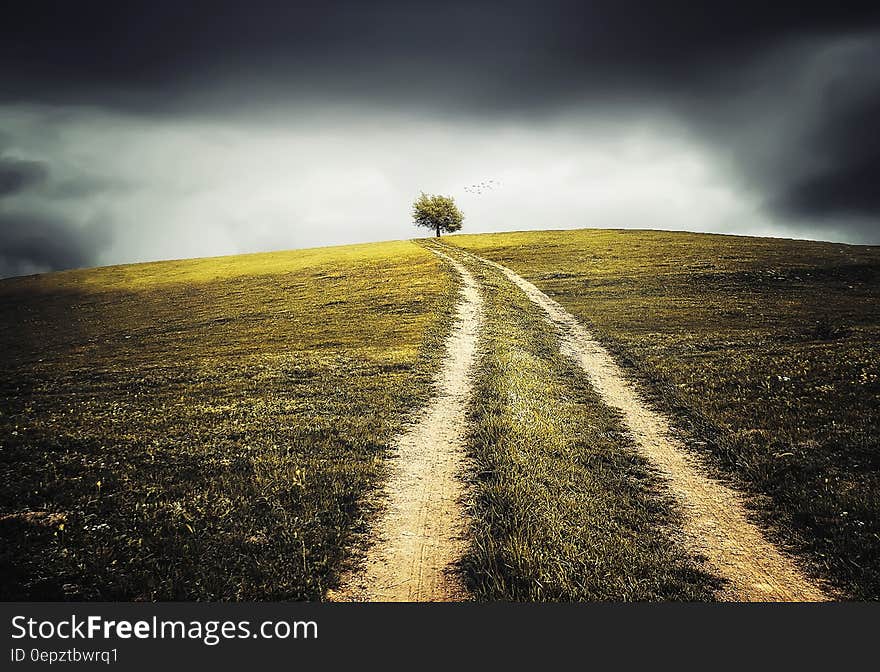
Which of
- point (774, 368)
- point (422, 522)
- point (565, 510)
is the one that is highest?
point (774, 368)

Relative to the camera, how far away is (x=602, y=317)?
92.5 feet

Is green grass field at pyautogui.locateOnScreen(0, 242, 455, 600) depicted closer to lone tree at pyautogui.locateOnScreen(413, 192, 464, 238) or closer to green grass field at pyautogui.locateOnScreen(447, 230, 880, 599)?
green grass field at pyautogui.locateOnScreen(447, 230, 880, 599)

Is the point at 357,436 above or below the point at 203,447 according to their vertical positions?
above

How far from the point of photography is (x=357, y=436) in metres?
11.7

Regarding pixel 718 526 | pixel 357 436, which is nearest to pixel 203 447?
pixel 357 436

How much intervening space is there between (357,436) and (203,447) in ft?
13.9

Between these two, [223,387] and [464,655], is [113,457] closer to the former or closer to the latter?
A: [223,387]

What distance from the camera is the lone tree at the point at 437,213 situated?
94.8m

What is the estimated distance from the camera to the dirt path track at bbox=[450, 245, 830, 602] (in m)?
6.04

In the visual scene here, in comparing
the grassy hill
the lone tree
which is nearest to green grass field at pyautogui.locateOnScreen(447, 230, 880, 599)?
the grassy hill

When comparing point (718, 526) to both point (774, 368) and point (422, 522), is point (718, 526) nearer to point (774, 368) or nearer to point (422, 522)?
point (422, 522)

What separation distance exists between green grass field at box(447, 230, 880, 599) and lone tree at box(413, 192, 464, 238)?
167 feet

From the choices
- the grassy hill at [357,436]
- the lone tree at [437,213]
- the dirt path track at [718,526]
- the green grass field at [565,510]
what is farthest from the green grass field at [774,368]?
the lone tree at [437,213]

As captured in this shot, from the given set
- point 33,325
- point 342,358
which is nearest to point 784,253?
point 342,358
